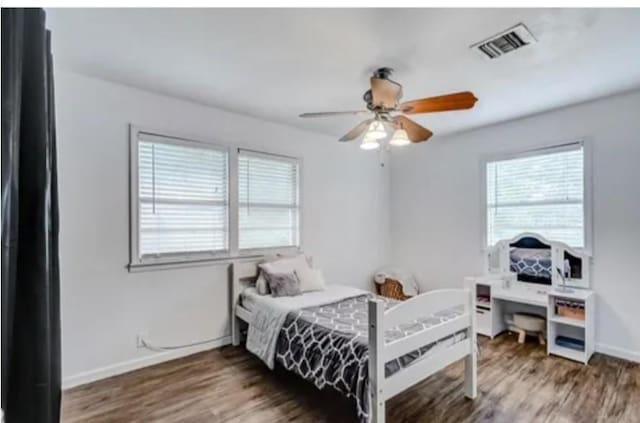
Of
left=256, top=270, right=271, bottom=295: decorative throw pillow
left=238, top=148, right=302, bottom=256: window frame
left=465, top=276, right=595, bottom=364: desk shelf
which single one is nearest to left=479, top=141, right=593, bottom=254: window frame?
left=465, top=276, right=595, bottom=364: desk shelf

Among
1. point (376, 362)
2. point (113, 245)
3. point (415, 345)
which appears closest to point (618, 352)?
point (415, 345)

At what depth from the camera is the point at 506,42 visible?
7.32 ft

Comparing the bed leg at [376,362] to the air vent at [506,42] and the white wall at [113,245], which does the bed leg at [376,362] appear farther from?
the white wall at [113,245]

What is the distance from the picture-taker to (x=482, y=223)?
422cm

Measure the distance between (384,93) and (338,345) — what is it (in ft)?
5.78

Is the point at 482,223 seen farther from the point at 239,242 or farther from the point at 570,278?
the point at 239,242

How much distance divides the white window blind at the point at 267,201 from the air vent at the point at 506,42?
2.39m

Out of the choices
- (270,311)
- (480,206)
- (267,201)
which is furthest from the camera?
(480,206)

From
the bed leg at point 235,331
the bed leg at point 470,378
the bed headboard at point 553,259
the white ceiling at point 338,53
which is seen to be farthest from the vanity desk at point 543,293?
the bed leg at point 235,331

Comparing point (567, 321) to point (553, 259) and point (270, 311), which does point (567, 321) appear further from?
point (270, 311)

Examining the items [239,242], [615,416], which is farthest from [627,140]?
[239,242]

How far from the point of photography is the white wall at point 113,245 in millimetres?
2752

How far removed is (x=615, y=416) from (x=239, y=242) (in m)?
3.36

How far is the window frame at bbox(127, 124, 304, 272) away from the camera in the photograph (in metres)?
3.04
